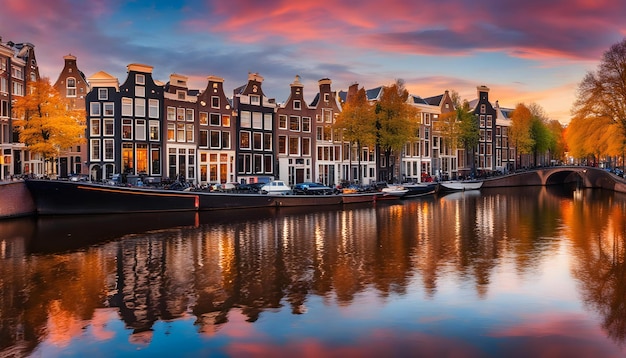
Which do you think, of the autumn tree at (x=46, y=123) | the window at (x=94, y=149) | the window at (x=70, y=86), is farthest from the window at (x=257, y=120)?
the autumn tree at (x=46, y=123)

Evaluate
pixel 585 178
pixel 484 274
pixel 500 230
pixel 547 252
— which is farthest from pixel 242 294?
pixel 585 178

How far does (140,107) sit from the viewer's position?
56094 millimetres

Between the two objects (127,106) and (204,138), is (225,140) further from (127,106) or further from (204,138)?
(127,106)

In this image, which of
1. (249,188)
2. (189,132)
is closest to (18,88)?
(189,132)

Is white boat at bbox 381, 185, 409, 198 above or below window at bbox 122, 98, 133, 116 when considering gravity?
below

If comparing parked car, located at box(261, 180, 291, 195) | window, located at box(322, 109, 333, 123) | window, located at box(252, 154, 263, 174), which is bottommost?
parked car, located at box(261, 180, 291, 195)

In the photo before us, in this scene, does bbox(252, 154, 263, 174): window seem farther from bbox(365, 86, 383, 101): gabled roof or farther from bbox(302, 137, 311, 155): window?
bbox(365, 86, 383, 101): gabled roof

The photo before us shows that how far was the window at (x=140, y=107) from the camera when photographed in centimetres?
5588

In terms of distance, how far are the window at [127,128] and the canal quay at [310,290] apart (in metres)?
21.3

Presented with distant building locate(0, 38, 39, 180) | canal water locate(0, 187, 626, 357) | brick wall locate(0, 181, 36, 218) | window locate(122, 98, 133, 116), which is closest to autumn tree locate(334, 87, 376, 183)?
window locate(122, 98, 133, 116)

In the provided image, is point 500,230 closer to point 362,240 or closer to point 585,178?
point 362,240

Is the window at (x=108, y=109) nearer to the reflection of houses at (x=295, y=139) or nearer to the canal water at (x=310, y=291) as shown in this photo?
the reflection of houses at (x=295, y=139)

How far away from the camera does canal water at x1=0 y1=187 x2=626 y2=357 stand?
43.9ft

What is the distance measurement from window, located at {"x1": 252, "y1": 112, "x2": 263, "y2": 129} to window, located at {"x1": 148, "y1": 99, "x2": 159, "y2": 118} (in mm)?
12633
